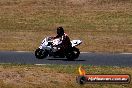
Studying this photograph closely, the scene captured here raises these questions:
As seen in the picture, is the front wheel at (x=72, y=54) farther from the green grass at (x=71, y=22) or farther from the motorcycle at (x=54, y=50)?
the green grass at (x=71, y=22)

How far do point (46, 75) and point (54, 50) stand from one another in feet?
18.9

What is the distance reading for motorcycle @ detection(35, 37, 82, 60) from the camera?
946 inches

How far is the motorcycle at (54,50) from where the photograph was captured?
24.0m

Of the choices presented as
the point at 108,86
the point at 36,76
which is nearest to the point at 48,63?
the point at 36,76

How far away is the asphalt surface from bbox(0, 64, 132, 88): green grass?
1976 mm

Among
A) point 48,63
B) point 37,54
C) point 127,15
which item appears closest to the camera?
point 48,63

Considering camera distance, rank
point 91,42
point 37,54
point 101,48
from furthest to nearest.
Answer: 1. point 91,42
2. point 101,48
3. point 37,54

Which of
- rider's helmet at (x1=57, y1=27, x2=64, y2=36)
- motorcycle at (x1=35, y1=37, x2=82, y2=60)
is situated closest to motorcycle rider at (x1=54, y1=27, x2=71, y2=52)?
rider's helmet at (x1=57, y1=27, x2=64, y2=36)

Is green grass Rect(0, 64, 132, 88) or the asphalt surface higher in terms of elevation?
green grass Rect(0, 64, 132, 88)

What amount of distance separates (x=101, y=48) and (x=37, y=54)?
22.5 ft

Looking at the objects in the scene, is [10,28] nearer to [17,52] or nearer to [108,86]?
[17,52]

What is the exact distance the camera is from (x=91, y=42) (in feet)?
109

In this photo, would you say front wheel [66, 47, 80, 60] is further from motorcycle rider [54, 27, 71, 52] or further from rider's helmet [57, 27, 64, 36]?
rider's helmet [57, 27, 64, 36]

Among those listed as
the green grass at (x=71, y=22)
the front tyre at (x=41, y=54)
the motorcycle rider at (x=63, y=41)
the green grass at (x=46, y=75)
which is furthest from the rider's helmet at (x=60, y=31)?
the green grass at (x=71, y=22)
